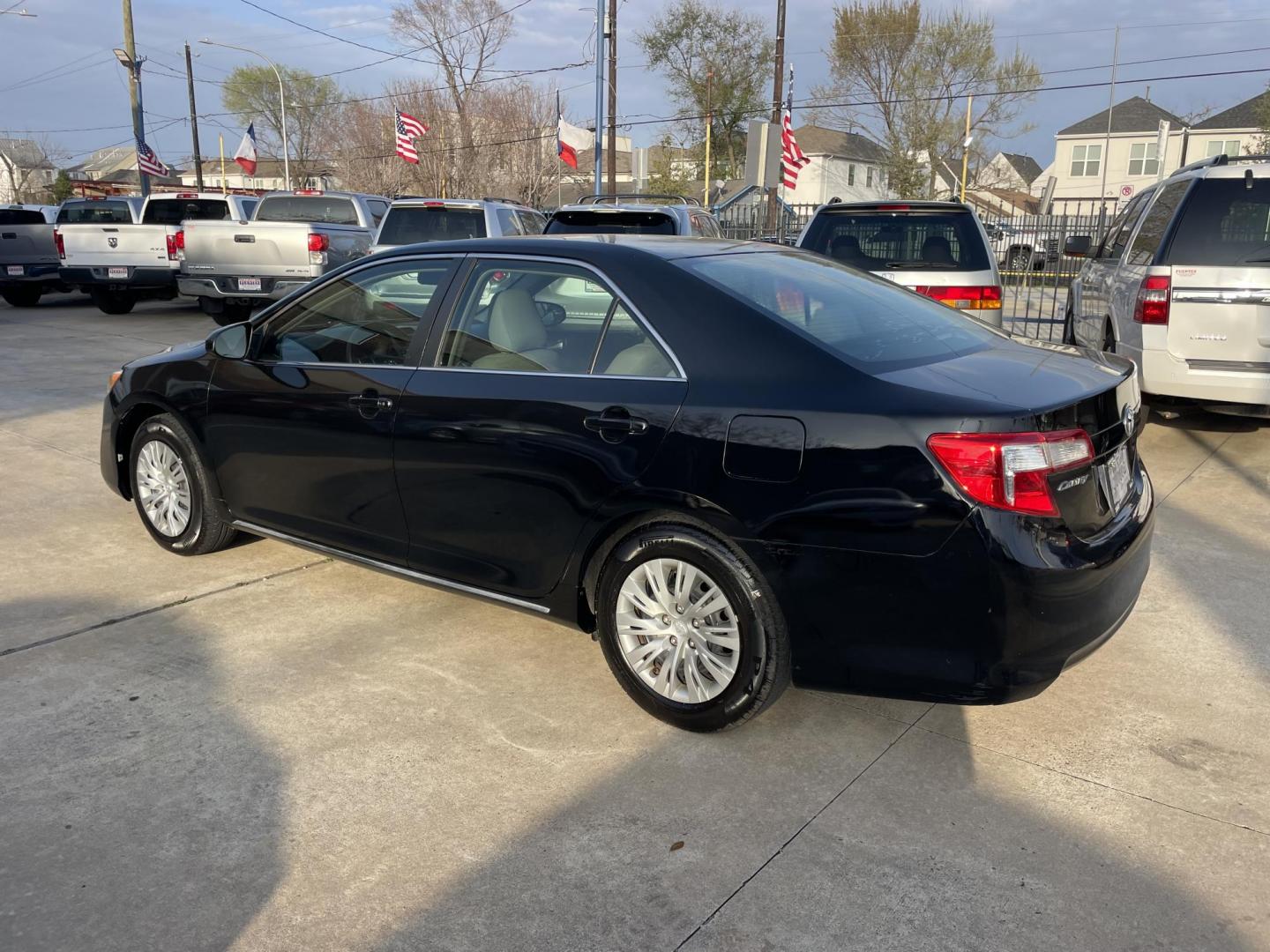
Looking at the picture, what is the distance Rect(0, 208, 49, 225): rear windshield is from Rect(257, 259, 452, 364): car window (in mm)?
16202

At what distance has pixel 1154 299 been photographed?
6723mm

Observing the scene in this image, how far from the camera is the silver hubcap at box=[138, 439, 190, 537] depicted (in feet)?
16.6

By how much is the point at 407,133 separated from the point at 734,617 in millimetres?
24915

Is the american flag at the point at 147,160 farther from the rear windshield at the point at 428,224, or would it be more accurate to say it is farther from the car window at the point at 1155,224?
the car window at the point at 1155,224

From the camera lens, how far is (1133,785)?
316 centimetres

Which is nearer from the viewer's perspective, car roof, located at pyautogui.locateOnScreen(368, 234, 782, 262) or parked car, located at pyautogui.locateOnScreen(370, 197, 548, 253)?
car roof, located at pyautogui.locateOnScreen(368, 234, 782, 262)

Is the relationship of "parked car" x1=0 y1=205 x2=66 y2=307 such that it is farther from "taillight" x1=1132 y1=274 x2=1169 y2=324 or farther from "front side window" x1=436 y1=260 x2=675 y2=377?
"taillight" x1=1132 y1=274 x2=1169 y2=324

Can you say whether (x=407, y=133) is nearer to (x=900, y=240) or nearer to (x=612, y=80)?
(x=612, y=80)

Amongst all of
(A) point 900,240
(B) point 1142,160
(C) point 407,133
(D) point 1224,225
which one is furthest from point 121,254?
(B) point 1142,160

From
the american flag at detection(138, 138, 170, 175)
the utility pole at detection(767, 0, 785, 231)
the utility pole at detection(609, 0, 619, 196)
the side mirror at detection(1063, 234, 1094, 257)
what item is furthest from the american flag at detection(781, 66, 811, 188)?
the american flag at detection(138, 138, 170, 175)

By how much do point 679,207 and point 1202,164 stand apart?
4910mm

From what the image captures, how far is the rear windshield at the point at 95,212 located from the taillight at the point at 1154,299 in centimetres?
1636

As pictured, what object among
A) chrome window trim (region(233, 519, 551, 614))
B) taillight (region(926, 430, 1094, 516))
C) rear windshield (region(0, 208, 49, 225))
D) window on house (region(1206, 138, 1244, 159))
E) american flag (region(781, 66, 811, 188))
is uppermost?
window on house (region(1206, 138, 1244, 159))

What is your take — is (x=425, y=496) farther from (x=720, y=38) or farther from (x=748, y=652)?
(x=720, y=38)
